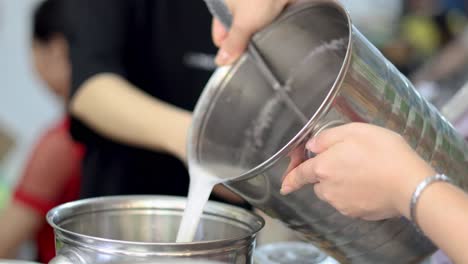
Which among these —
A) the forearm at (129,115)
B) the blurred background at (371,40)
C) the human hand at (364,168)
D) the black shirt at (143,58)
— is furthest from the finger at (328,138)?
the blurred background at (371,40)

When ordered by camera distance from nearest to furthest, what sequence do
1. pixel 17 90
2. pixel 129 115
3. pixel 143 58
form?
pixel 129 115 < pixel 143 58 < pixel 17 90

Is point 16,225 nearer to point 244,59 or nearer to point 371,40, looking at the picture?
point 244,59

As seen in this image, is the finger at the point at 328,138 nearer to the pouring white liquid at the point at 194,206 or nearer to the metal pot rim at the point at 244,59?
the metal pot rim at the point at 244,59

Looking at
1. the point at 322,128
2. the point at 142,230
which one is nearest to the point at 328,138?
the point at 322,128

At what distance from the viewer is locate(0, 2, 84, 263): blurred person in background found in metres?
1.77

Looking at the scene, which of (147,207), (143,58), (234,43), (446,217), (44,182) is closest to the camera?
(446,217)

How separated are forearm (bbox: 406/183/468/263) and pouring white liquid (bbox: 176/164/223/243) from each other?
187 mm

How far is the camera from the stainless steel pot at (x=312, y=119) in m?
0.64

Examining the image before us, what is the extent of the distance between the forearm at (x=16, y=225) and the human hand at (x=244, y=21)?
1076mm

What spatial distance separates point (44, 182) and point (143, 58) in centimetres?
57

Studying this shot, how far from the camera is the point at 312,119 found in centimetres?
60

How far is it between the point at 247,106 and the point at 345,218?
221mm

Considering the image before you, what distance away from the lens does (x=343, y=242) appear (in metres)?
0.69

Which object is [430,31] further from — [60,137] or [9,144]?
[60,137]
